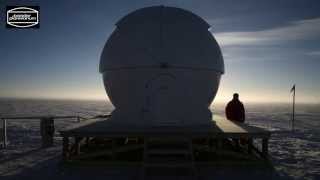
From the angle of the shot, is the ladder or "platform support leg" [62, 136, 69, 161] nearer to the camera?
the ladder

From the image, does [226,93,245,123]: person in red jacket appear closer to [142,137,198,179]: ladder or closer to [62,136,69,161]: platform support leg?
[142,137,198,179]: ladder

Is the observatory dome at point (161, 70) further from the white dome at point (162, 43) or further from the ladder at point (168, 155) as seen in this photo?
the ladder at point (168, 155)

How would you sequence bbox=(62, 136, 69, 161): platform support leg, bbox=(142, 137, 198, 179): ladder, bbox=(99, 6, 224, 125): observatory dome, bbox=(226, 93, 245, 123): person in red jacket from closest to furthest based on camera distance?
1. bbox=(142, 137, 198, 179): ladder
2. bbox=(62, 136, 69, 161): platform support leg
3. bbox=(99, 6, 224, 125): observatory dome
4. bbox=(226, 93, 245, 123): person in red jacket

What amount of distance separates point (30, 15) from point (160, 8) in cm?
539

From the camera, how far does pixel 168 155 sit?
410 inches

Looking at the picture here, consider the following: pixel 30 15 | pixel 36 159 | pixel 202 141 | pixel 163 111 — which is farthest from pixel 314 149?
pixel 30 15

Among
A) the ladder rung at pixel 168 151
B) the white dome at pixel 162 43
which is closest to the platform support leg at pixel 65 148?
the ladder rung at pixel 168 151

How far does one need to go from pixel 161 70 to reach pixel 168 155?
301 cm

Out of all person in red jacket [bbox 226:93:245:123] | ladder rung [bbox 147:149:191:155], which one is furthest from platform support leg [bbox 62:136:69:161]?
person in red jacket [bbox 226:93:245:123]

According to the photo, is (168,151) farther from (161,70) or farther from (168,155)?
(161,70)

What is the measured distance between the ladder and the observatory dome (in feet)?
5.98

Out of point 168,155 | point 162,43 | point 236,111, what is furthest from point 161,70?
point 236,111

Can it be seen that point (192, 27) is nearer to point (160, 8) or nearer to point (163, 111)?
point (160, 8)

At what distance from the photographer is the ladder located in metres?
9.52
